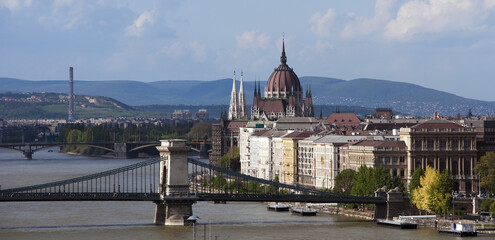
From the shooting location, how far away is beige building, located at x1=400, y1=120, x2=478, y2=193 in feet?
250

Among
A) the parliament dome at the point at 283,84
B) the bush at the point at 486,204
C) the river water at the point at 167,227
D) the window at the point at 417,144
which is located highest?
the parliament dome at the point at 283,84

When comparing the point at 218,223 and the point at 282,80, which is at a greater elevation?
the point at 282,80

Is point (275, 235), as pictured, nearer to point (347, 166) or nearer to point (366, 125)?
point (347, 166)

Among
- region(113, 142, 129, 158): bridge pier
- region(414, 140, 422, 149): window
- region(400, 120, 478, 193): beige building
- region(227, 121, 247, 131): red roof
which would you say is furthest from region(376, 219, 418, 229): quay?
region(113, 142, 129, 158): bridge pier

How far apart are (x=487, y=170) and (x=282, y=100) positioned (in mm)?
82575

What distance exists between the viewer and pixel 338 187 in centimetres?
7519

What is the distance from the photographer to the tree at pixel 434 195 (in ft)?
211

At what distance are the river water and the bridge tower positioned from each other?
2.49 feet

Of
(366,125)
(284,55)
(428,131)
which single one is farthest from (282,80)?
(428,131)

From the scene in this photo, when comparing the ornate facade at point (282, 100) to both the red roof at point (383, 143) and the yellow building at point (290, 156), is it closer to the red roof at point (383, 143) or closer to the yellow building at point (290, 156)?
the yellow building at point (290, 156)

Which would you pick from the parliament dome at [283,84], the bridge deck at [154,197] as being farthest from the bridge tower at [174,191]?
the parliament dome at [283,84]

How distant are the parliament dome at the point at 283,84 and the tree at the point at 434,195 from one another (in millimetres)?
93303

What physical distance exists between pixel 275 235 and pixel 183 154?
242 inches

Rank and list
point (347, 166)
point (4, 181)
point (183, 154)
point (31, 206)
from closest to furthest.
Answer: point (183, 154)
point (31, 206)
point (347, 166)
point (4, 181)
